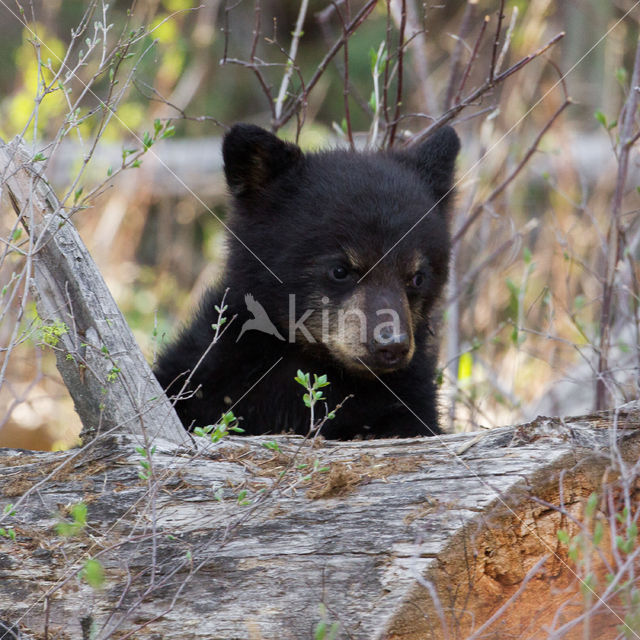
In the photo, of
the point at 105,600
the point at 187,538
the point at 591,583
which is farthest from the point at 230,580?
the point at 591,583

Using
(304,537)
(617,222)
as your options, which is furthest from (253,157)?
(304,537)

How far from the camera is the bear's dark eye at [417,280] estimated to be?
3703 millimetres

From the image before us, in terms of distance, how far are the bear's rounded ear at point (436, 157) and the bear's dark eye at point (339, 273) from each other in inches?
27.8

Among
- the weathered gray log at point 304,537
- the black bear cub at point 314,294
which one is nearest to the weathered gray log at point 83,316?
the weathered gray log at point 304,537

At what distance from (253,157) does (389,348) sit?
1.09m

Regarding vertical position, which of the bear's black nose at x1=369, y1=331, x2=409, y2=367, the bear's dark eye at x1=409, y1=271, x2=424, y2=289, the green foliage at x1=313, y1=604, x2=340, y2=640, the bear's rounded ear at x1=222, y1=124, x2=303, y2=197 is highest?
the bear's rounded ear at x1=222, y1=124, x2=303, y2=197

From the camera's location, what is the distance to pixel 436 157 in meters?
4.05

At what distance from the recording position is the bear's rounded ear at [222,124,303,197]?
3.64 m

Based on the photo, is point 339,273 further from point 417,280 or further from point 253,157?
point 253,157

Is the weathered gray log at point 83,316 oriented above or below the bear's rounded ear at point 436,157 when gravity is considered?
below

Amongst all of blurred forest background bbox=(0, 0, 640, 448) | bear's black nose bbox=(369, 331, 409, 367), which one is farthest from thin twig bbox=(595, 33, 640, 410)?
bear's black nose bbox=(369, 331, 409, 367)

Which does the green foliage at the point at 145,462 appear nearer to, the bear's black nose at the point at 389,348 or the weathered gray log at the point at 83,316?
the weathered gray log at the point at 83,316

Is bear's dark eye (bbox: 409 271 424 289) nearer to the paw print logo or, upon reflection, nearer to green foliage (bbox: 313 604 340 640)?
the paw print logo

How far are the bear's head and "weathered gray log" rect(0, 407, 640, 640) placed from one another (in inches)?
36.9
